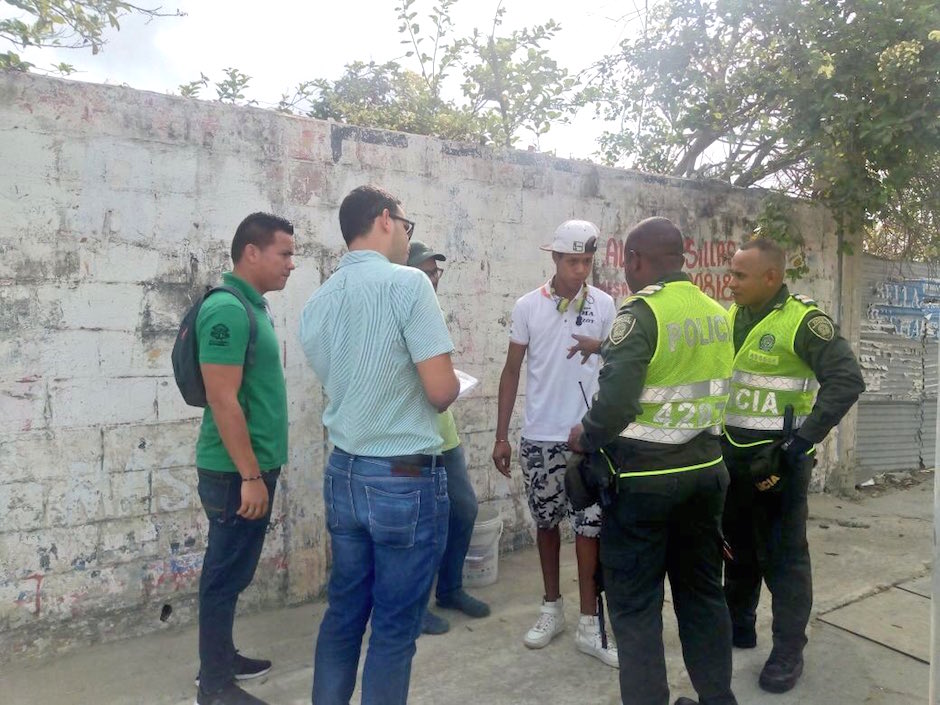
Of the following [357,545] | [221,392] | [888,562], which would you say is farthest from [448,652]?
[888,562]

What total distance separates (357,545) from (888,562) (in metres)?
3.95

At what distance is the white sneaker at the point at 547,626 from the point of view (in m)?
3.54

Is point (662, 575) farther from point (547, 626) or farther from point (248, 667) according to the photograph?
point (248, 667)

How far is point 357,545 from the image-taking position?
2434mm

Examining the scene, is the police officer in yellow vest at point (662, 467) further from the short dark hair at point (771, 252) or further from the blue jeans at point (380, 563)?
the short dark hair at point (771, 252)

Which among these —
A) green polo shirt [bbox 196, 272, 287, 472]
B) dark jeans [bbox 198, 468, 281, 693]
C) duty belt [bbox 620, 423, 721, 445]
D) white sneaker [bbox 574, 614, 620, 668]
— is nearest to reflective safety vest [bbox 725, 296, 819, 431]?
duty belt [bbox 620, 423, 721, 445]

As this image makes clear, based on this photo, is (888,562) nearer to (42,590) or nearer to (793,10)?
(793,10)

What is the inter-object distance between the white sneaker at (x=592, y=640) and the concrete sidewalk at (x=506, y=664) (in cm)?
4

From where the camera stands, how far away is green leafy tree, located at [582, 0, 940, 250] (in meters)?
5.37

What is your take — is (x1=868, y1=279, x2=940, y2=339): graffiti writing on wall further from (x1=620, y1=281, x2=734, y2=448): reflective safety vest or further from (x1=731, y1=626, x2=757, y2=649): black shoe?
(x1=620, y1=281, x2=734, y2=448): reflective safety vest

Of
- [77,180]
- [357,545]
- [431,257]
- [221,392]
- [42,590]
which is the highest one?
[77,180]

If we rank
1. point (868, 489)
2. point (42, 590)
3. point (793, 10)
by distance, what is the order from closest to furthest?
point (42, 590) < point (793, 10) < point (868, 489)

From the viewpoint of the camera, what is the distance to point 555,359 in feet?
11.9

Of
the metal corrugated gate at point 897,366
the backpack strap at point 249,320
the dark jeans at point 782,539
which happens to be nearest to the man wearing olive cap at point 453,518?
the backpack strap at point 249,320
